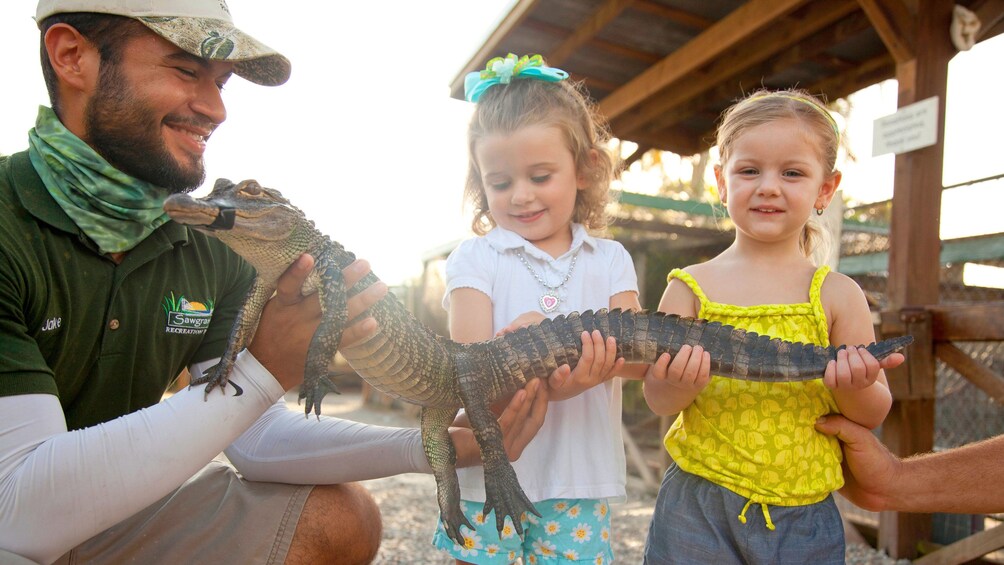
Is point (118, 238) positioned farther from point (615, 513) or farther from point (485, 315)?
point (615, 513)

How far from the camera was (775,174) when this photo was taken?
7.38 feet

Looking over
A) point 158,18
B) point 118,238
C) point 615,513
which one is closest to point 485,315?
point 118,238

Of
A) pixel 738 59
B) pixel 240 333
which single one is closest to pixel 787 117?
pixel 240 333

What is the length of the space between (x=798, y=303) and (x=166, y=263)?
90.0 inches

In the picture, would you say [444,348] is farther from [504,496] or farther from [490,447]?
[504,496]

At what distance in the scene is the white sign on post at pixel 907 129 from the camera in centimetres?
407

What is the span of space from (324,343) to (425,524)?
368cm

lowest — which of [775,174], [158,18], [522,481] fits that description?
[522,481]

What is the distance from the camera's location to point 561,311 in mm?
2621

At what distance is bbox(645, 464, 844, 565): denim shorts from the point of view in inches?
84.5

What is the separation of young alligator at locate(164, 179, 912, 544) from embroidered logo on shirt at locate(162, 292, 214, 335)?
1.30 feet

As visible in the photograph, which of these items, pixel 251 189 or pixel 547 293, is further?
pixel 547 293

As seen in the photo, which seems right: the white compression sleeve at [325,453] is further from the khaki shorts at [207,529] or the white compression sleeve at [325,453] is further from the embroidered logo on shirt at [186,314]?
the embroidered logo on shirt at [186,314]

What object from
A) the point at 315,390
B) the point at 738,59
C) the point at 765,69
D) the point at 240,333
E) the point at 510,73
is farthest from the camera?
the point at 765,69
